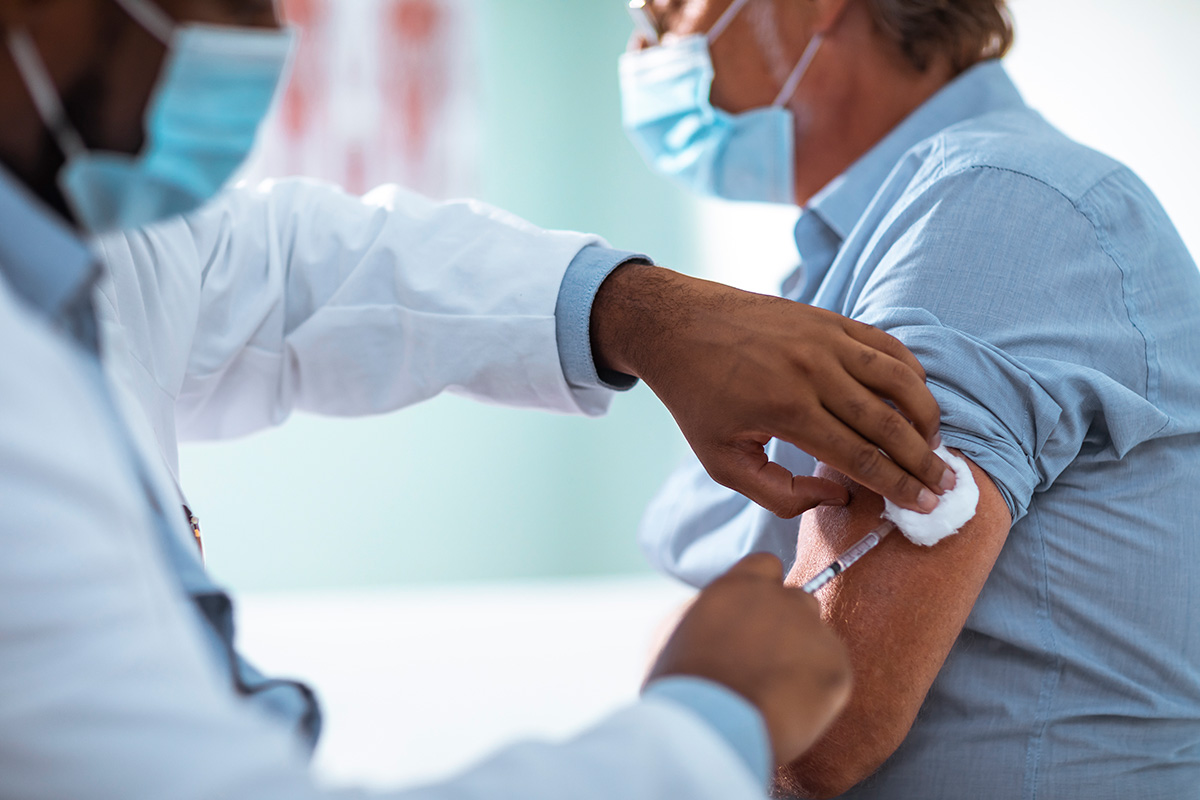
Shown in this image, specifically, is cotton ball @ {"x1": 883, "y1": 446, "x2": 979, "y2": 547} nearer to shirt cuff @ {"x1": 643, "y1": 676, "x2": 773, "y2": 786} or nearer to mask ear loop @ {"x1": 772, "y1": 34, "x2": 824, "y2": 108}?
shirt cuff @ {"x1": 643, "y1": 676, "x2": 773, "y2": 786}

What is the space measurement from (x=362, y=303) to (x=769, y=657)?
0.70m

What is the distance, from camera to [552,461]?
3.15m

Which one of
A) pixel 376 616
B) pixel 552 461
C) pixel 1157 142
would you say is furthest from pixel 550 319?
pixel 552 461

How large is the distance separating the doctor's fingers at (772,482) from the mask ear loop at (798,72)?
28.7 inches

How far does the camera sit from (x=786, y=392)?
782 millimetres

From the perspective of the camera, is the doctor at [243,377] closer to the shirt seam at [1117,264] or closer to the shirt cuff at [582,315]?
the shirt cuff at [582,315]

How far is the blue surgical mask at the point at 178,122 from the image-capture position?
23.0 inches

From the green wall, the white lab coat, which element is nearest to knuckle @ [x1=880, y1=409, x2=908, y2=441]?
the white lab coat

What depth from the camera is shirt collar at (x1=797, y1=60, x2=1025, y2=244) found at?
1183 millimetres

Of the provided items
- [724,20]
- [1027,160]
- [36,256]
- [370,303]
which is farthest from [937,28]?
[36,256]

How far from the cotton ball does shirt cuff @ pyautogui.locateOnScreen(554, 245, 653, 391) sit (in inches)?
14.3

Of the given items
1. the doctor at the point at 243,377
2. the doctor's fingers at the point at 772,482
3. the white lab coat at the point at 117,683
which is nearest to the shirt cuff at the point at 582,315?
the doctor at the point at 243,377

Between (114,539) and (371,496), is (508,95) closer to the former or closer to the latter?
(371,496)

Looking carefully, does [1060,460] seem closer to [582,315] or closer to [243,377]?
[582,315]
